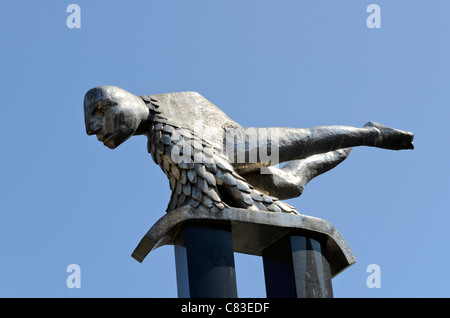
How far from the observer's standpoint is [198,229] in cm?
880

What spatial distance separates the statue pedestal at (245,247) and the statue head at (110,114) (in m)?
0.90

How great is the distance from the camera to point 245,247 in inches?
366

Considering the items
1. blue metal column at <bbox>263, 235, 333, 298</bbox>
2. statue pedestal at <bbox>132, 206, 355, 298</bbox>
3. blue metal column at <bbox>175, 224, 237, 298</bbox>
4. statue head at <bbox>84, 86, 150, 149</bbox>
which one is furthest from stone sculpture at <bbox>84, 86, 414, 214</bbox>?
blue metal column at <bbox>263, 235, 333, 298</bbox>

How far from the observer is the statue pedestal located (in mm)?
8625

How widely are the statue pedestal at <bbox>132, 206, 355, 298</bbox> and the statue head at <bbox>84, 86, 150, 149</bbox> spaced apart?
2.97 ft

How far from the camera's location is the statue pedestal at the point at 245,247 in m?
8.62

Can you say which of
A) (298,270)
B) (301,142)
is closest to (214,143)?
(301,142)

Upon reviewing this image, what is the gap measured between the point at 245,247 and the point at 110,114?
1.82 meters

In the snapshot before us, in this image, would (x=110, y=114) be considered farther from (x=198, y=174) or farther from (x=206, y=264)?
(x=206, y=264)

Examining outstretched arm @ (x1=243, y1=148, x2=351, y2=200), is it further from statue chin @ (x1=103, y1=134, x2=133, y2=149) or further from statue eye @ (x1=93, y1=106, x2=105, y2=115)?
statue eye @ (x1=93, y1=106, x2=105, y2=115)

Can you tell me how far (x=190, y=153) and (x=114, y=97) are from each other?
88cm

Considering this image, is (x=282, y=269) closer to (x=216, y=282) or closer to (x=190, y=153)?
(x=216, y=282)

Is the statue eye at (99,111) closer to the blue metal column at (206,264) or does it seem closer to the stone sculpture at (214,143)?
the stone sculpture at (214,143)
